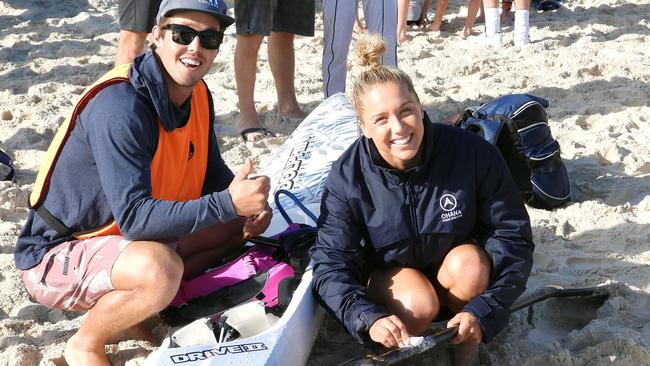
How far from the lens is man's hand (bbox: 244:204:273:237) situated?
9.45 ft

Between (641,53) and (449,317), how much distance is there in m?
3.88

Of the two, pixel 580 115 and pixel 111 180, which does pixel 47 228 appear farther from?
pixel 580 115

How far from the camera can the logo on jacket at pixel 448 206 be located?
2.52 meters

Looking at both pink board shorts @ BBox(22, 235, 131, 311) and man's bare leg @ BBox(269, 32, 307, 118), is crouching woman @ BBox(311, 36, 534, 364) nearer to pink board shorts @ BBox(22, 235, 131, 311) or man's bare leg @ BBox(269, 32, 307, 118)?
pink board shorts @ BBox(22, 235, 131, 311)

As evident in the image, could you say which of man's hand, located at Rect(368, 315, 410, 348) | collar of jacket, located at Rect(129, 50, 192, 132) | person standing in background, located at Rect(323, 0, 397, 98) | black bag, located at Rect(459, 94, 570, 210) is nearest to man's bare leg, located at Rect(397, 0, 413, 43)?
person standing in background, located at Rect(323, 0, 397, 98)

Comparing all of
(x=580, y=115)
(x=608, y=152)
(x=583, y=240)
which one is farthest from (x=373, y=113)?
(x=580, y=115)

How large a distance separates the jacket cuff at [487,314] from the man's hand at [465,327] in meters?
0.02

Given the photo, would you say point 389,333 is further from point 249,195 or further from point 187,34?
point 187,34

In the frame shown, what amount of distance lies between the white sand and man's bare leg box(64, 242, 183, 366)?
0.14 metres

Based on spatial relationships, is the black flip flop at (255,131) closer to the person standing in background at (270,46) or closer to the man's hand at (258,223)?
the person standing in background at (270,46)

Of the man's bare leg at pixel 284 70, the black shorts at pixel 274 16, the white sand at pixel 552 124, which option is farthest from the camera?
the man's bare leg at pixel 284 70

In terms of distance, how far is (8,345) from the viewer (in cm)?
270

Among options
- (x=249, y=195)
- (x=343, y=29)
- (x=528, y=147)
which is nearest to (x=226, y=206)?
(x=249, y=195)

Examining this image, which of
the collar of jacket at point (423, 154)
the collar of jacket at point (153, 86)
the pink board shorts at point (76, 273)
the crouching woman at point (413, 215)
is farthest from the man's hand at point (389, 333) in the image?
the collar of jacket at point (153, 86)
